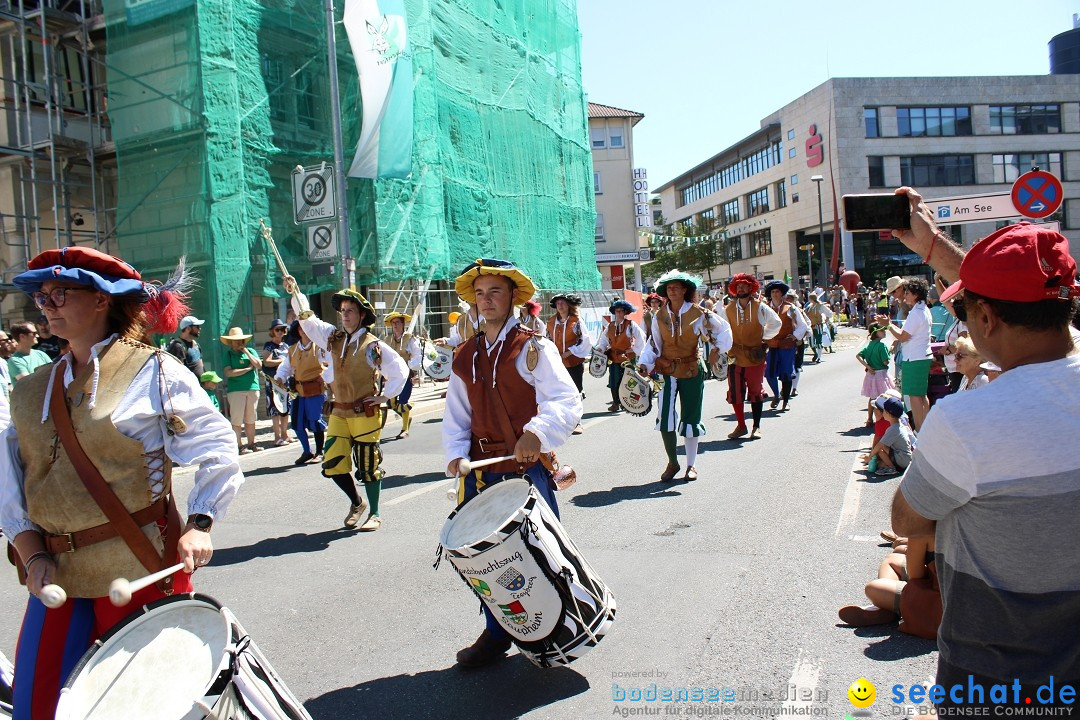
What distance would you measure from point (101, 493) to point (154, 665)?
25.5 inches

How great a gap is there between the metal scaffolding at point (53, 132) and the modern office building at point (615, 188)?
108 ft

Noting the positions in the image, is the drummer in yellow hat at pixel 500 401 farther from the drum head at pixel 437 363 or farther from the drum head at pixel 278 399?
the drum head at pixel 437 363

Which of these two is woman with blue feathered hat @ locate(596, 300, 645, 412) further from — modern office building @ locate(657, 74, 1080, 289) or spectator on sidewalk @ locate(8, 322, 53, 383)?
modern office building @ locate(657, 74, 1080, 289)

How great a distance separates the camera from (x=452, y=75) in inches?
885

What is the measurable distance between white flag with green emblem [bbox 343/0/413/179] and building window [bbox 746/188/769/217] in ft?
157

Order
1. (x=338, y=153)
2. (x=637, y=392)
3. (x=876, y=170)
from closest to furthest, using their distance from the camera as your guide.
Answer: (x=637, y=392), (x=338, y=153), (x=876, y=170)

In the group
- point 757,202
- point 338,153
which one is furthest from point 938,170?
point 338,153

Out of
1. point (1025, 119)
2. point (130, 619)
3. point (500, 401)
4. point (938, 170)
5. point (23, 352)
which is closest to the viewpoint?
point (130, 619)

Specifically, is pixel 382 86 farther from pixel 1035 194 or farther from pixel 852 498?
pixel 852 498

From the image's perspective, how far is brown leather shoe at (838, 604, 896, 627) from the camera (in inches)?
165

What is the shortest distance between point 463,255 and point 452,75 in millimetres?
4940

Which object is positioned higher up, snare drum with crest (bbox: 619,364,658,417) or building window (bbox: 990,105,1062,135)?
building window (bbox: 990,105,1062,135)

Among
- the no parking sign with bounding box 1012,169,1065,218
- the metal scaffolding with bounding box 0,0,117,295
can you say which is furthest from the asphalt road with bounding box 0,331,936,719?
the metal scaffolding with bounding box 0,0,117,295

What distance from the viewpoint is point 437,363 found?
43.3 ft
